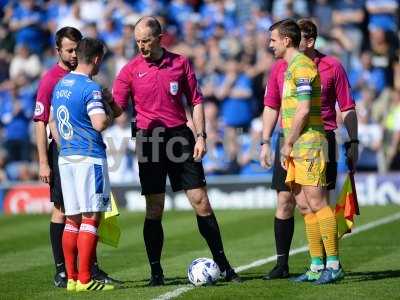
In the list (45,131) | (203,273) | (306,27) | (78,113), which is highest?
(306,27)

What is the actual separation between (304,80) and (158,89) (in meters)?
1.42

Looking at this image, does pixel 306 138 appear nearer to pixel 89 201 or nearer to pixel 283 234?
pixel 283 234

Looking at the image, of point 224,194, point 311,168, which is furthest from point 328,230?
point 224,194

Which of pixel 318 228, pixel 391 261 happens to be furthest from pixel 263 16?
pixel 318 228

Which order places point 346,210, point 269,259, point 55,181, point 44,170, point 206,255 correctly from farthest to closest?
point 206,255, point 269,259, point 346,210, point 55,181, point 44,170

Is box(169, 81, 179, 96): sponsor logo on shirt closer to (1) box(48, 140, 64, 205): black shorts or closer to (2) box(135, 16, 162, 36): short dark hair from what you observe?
(2) box(135, 16, 162, 36): short dark hair

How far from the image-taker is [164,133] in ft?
31.6

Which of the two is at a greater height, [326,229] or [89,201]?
[89,201]

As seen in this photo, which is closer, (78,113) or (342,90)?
(78,113)

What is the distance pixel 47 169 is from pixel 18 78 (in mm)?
13895

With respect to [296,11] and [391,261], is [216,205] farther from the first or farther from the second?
[391,261]

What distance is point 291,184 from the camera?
9.43m

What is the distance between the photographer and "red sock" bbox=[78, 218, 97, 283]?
9.05m

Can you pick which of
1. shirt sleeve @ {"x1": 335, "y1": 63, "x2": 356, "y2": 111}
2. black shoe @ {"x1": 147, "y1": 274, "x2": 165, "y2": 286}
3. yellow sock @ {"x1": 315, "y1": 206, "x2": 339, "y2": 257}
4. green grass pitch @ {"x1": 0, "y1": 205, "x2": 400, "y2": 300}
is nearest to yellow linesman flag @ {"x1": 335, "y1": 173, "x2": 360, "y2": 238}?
green grass pitch @ {"x1": 0, "y1": 205, "x2": 400, "y2": 300}
